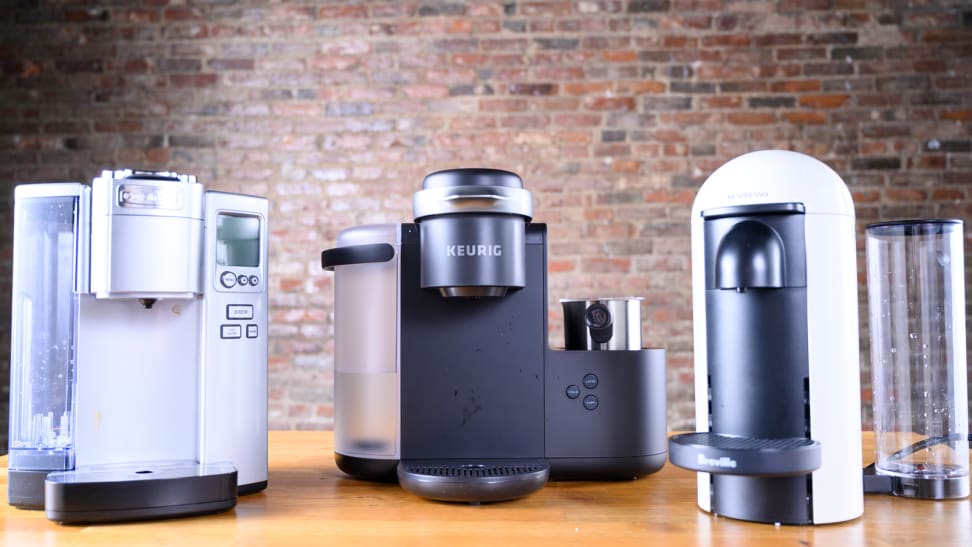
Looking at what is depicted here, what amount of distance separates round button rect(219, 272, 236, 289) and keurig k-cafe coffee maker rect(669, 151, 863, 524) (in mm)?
547

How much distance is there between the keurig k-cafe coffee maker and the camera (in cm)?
78

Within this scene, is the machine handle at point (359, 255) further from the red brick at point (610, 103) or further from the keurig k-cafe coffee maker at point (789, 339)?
the red brick at point (610, 103)

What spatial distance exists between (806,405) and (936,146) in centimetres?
257

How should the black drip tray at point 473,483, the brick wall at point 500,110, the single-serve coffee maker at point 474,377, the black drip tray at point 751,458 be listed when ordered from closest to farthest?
the black drip tray at point 751,458
the black drip tray at point 473,483
the single-serve coffee maker at point 474,377
the brick wall at point 500,110

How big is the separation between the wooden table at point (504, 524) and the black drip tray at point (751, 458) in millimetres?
67

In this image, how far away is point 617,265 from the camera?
2877 mm

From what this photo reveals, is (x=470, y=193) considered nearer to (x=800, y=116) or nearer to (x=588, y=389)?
(x=588, y=389)

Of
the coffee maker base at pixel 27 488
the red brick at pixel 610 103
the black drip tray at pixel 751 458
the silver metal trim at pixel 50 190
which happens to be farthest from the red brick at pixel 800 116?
the coffee maker base at pixel 27 488

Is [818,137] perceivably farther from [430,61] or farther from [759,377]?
[759,377]

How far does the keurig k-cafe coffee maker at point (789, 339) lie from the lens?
0.78 m

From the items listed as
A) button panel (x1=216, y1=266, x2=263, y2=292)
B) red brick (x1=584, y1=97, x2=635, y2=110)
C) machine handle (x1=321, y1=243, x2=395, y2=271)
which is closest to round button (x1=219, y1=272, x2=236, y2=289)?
button panel (x1=216, y1=266, x2=263, y2=292)

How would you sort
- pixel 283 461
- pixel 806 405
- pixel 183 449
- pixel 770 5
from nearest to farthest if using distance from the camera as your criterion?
pixel 806 405 → pixel 183 449 → pixel 283 461 → pixel 770 5

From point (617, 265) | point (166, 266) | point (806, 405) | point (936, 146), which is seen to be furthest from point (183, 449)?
point (936, 146)

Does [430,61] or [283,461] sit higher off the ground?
[430,61]
